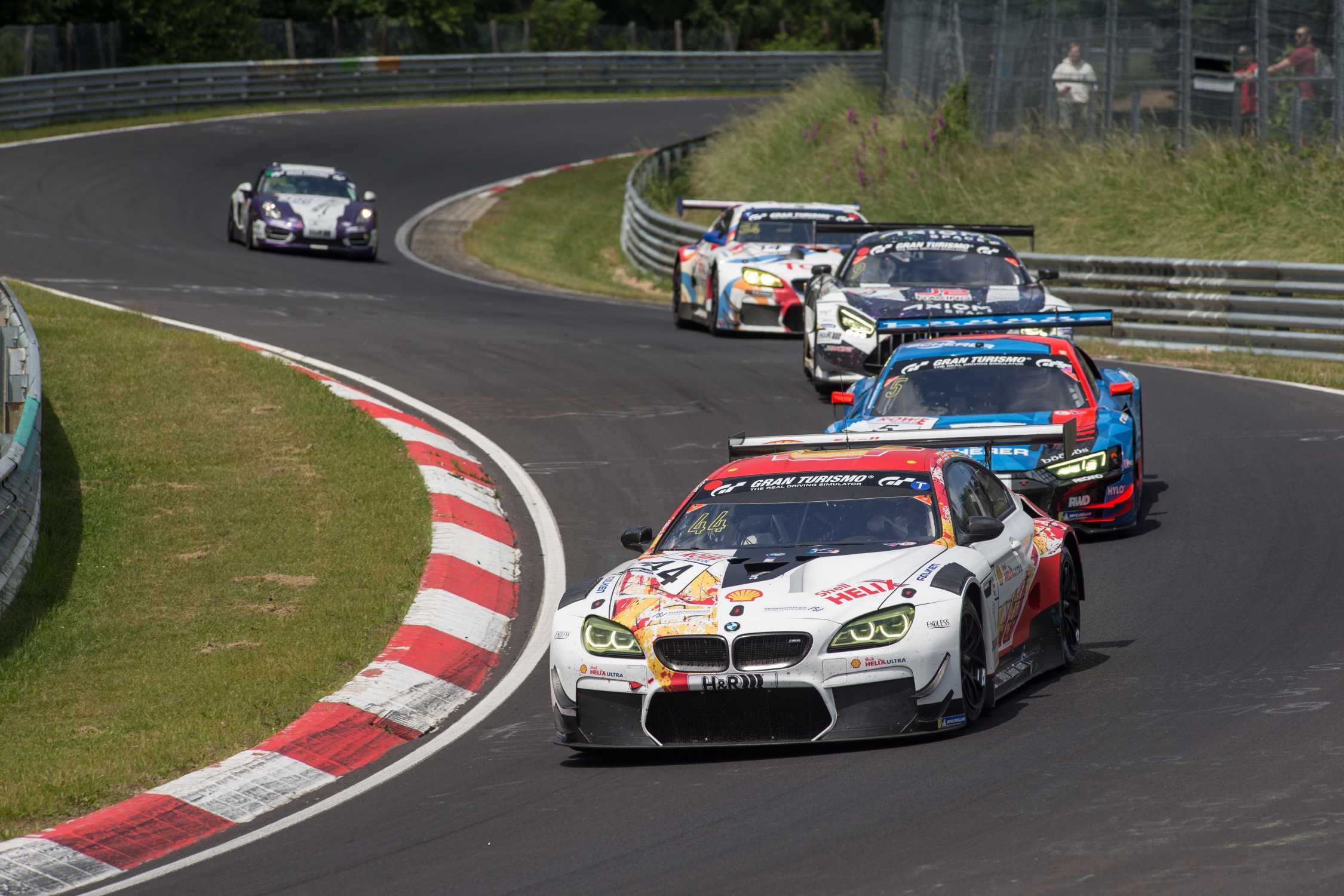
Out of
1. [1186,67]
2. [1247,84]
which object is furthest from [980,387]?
[1186,67]

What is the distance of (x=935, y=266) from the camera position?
18.8 meters

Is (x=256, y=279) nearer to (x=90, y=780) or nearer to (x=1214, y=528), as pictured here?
(x=1214, y=528)

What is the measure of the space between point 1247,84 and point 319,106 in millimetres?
30457

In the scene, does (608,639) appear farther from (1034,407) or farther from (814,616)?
(1034,407)

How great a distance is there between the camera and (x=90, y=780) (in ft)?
26.2

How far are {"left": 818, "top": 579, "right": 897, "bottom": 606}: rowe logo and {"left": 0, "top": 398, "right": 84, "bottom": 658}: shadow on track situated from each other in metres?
4.65

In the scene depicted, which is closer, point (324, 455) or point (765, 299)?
point (324, 455)

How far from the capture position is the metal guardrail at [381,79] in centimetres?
4450

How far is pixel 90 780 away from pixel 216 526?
4.84m

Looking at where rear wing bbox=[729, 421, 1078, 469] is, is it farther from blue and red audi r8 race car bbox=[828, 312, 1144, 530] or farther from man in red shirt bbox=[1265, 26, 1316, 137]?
man in red shirt bbox=[1265, 26, 1316, 137]

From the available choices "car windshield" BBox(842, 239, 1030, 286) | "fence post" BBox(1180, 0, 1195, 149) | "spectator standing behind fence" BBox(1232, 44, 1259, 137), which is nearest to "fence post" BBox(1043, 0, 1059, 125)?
"fence post" BBox(1180, 0, 1195, 149)

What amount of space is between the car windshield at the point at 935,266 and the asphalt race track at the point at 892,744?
1.31 meters

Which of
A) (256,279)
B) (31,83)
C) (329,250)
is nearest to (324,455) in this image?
(256,279)

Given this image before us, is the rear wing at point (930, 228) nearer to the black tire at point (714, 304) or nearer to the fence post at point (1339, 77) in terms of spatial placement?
the black tire at point (714, 304)
